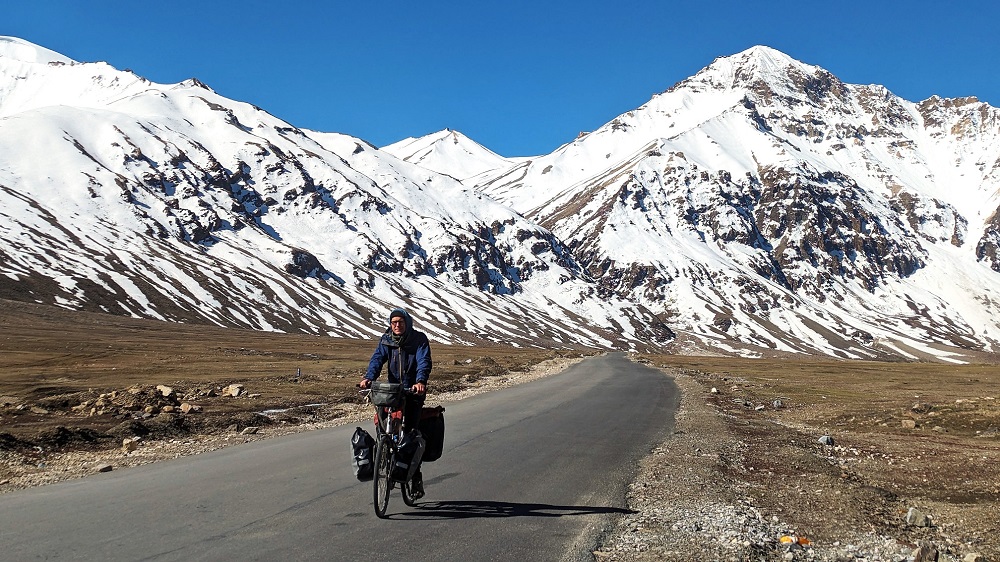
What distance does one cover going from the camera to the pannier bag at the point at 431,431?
11742 mm

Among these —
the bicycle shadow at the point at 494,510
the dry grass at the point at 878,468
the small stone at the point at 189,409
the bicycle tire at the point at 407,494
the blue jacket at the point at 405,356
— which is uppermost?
the blue jacket at the point at 405,356

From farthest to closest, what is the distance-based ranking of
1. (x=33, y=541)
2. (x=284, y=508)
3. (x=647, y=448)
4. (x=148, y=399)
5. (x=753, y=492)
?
(x=148, y=399), (x=647, y=448), (x=753, y=492), (x=284, y=508), (x=33, y=541)

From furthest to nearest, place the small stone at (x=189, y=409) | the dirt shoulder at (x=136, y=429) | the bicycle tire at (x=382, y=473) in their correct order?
the small stone at (x=189, y=409) → the dirt shoulder at (x=136, y=429) → the bicycle tire at (x=382, y=473)

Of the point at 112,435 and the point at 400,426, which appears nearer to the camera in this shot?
the point at 400,426

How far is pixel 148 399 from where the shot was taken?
29.1 metres

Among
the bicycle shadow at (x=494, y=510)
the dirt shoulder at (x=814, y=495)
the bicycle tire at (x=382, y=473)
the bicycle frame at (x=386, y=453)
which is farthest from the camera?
the bicycle shadow at (x=494, y=510)

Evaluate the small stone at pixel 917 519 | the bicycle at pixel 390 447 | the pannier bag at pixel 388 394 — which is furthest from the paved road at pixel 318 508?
the small stone at pixel 917 519

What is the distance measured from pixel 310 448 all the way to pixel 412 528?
845 cm

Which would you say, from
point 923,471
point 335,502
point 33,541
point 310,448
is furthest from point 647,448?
point 33,541

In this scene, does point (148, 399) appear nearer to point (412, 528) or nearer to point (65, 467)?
point (65, 467)

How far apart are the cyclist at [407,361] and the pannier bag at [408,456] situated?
0.63ft

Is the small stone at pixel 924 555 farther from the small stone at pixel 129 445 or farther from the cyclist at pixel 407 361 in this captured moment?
the small stone at pixel 129 445

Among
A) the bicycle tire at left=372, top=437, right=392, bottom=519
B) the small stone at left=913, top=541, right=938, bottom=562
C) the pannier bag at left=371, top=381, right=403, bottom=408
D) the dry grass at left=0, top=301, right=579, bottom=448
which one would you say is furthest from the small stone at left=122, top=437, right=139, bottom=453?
the small stone at left=913, top=541, right=938, bottom=562

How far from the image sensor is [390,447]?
11.2 m
